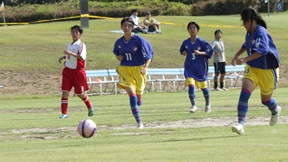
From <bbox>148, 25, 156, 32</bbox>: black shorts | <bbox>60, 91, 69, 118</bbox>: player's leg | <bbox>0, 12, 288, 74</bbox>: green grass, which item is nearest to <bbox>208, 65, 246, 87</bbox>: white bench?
<bbox>0, 12, 288, 74</bbox>: green grass

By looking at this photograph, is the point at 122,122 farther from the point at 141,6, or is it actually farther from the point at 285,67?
the point at 141,6

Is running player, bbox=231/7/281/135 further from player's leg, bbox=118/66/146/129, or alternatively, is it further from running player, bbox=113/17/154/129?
running player, bbox=113/17/154/129

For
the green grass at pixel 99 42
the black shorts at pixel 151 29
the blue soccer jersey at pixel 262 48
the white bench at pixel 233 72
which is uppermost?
the blue soccer jersey at pixel 262 48

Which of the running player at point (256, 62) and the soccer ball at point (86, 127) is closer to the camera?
the running player at point (256, 62)

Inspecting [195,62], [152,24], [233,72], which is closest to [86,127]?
[195,62]

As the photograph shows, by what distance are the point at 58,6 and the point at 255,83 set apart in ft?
195

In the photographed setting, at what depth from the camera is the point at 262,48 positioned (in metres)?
11.5

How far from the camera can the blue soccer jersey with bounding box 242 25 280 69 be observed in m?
11.6

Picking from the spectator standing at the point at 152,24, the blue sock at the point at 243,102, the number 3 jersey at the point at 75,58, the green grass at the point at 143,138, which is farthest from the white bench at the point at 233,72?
the blue sock at the point at 243,102

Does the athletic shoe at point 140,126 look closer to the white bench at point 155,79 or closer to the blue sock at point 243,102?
the blue sock at point 243,102

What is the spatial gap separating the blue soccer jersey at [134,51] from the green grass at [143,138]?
1326 mm

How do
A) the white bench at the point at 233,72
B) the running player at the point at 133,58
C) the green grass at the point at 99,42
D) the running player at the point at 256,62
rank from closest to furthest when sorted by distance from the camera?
the running player at the point at 256,62, the running player at the point at 133,58, the white bench at the point at 233,72, the green grass at the point at 99,42

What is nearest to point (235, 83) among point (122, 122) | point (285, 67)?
point (285, 67)

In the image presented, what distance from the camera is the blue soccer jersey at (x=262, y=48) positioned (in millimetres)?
11562
